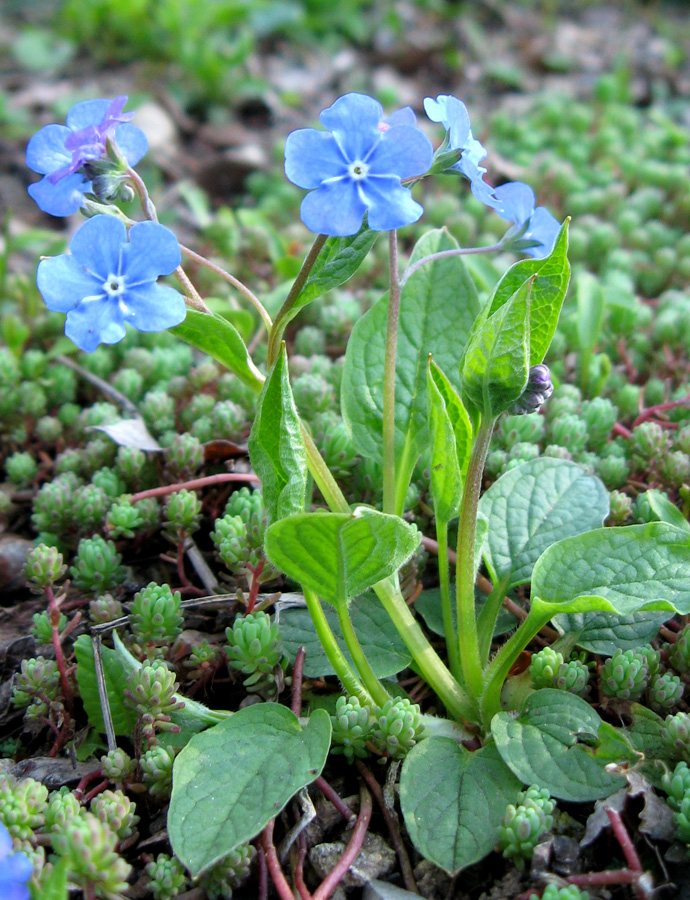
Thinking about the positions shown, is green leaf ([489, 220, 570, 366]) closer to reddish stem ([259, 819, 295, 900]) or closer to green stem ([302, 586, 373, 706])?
green stem ([302, 586, 373, 706])

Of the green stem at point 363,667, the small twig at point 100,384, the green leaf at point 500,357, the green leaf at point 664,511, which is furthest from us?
the small twig at point 100,384

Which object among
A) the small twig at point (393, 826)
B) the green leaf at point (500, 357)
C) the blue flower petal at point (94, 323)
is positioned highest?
the blue flower petal at point (94, 323)

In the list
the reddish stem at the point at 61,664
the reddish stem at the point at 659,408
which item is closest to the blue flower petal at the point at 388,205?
the reddish stem at the point at 61,664

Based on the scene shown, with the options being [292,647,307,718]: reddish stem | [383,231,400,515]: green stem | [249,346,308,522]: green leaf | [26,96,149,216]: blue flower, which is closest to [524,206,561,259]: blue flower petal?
[383,231,400,515]: green stem

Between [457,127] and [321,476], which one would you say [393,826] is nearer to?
[321,476]

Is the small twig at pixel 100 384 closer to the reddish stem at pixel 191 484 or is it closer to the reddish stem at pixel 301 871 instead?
the reddish stem at pixel 191 484

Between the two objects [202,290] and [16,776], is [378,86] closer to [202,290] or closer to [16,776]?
[202,290]

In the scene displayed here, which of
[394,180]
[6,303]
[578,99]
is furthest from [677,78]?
[394,180]
